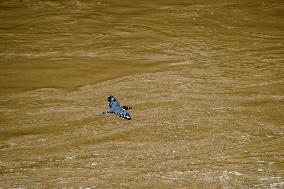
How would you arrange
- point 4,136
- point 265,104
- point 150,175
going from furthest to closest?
point 265,104 < point 4,136 < point 150,175

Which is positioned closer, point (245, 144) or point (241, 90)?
point (245, 144)

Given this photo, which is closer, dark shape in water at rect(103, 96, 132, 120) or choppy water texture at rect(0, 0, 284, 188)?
choppy water texture at rect(0, 0, 284, 188)

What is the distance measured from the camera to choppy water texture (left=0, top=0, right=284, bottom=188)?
9.11ft

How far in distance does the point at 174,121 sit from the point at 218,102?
1.96 feet

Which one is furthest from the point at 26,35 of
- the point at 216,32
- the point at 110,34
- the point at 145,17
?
the point at 216,32

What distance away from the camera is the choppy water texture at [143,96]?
278cm

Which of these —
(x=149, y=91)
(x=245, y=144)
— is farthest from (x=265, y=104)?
(x=149, y=91)

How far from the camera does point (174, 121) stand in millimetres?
3426

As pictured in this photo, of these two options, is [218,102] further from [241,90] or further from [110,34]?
[110,34]

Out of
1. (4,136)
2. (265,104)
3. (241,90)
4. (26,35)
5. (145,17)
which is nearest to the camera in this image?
(4,136)

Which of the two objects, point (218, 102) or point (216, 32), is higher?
point (216, 32)

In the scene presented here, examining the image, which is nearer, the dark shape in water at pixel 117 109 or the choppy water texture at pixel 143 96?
the choppy water texture at pixel 143 96

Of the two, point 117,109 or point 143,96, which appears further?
point 143,96

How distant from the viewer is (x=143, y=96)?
3.87 meters
